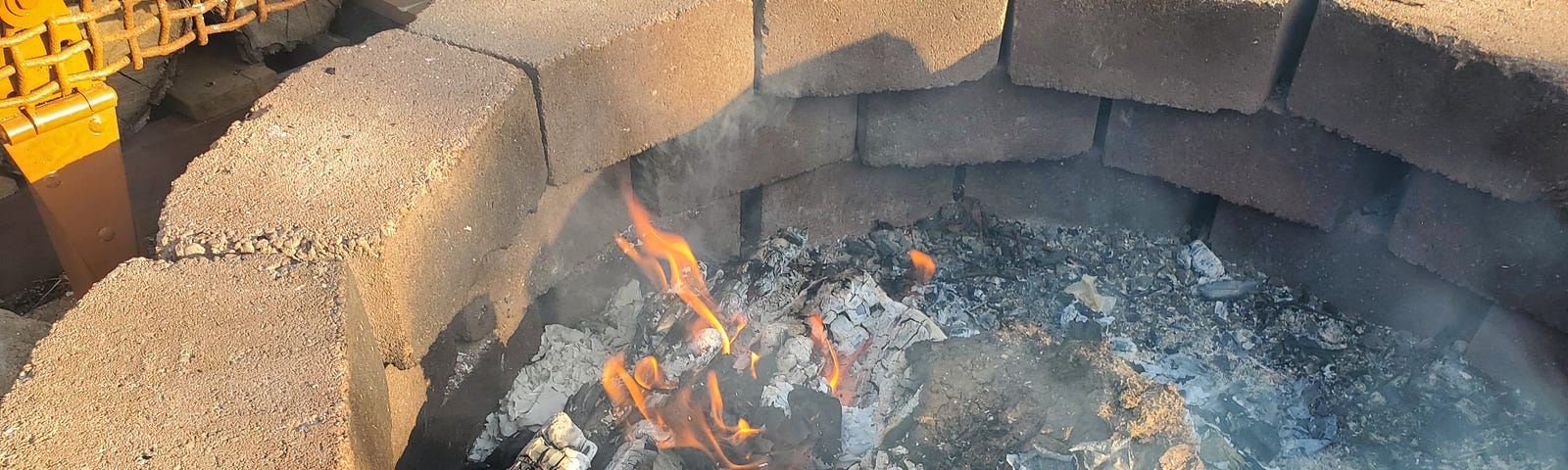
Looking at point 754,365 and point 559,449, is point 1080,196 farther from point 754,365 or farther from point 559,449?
point 559,449

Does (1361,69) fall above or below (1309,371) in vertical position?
above

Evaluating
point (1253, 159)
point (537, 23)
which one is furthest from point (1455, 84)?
point (537, 23)

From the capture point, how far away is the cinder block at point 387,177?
7.63 feet

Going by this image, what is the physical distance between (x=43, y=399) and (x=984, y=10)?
2.85 m

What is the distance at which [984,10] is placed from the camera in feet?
11.8

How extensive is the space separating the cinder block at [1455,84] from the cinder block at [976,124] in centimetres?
85

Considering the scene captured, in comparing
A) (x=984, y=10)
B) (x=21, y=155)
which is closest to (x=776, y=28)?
(x=984, y=10)

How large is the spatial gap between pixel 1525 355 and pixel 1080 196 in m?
1.60

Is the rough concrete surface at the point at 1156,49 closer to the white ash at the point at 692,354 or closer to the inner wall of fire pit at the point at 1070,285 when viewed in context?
the inner wall of fire pit at the point at 1070,285

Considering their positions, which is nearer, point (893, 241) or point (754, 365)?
point (754, 365)

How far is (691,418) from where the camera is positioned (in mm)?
3145

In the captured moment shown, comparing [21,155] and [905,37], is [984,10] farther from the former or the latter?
[21,155]

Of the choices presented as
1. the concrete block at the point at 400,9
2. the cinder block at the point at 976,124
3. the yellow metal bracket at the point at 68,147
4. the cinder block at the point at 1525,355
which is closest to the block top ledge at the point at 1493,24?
the cinder block at the point at 1525,355

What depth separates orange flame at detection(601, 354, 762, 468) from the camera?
3084mm
